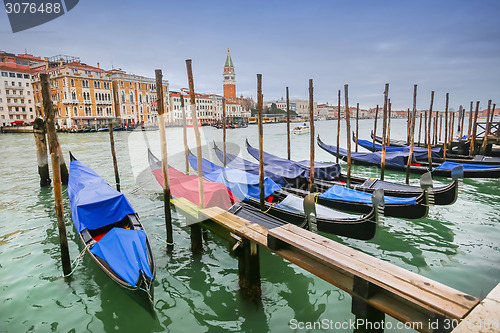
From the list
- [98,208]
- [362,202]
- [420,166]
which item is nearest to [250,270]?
[98,208]

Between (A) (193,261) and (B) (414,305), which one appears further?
(A) (193,261)

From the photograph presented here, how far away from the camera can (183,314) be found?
3.11 meters

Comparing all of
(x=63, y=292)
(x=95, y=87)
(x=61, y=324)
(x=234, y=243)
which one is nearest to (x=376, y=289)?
(x=234, y=243)

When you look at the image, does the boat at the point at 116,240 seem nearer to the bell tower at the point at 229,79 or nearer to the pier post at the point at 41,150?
the pier post at the point at 41,150

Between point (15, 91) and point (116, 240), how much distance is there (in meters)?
48.2

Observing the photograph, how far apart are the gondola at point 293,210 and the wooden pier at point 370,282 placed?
1.80 metres

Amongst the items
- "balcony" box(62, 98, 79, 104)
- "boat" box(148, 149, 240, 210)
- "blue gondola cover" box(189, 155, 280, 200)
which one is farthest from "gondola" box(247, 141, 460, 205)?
"balcony" box(62, 98, 79, 104)

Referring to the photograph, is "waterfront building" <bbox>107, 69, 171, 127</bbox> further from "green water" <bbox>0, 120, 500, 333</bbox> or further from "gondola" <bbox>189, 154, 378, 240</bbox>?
"green water" <bbox>0, 120, 500, 333</bbox>

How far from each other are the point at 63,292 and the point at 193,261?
5.40 feet

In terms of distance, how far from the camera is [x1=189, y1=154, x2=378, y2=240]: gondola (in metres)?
4.32

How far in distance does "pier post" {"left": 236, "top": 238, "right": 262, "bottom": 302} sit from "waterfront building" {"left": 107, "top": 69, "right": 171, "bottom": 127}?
127 feet

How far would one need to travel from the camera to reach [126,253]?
10.7 feet

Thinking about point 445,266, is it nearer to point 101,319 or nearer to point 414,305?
point 414,305

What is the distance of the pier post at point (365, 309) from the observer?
205cm
